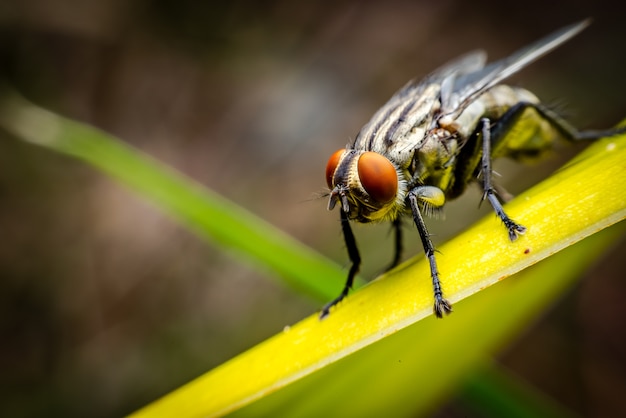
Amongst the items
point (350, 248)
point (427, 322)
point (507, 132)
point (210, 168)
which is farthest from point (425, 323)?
point (210, 168)

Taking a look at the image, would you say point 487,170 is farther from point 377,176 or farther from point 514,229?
point 514,229

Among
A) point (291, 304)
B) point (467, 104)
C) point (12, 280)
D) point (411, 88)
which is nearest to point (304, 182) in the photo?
point (291, 304)

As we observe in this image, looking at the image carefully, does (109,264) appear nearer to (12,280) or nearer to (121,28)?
(12,280)

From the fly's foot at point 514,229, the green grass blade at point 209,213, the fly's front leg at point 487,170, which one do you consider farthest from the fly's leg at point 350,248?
the fly's foot at point 514,229

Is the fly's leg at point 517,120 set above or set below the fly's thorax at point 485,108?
below

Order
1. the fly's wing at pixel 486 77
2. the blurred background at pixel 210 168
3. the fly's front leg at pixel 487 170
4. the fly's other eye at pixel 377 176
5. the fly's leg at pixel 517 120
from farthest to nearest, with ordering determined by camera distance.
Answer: the blurred background at pixel 210 168 → the fly's leg at pixel 517 120 → the fly's wing at pixel 486 77 → the fly's other eye at pixel 377 176 → the fly's front leg at pixel 487 170

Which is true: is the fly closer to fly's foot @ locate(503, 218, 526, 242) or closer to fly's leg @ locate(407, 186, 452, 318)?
fly's leg @ locate(407, 186, 452, 318)

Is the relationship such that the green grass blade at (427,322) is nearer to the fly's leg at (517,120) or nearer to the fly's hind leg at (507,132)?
the fly's hind leg at (507,132)
